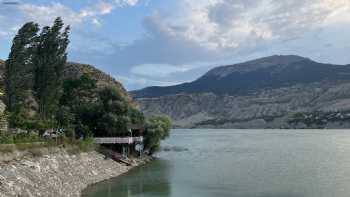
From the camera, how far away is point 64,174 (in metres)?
46.1

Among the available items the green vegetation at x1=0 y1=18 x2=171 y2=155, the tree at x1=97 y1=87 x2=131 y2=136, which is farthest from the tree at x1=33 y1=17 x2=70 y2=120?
the tree at x1=97 y1=87 x2=131 y2=136

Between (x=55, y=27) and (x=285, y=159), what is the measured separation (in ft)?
145

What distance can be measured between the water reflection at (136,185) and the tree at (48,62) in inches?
679

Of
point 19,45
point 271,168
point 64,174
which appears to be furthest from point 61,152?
point 271,168

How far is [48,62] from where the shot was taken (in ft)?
228

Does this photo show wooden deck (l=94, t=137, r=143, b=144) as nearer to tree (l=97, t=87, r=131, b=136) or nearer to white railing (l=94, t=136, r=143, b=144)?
white railing (l=94, t=136, r=143, b=144)

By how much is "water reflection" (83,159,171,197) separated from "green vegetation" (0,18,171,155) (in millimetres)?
6866

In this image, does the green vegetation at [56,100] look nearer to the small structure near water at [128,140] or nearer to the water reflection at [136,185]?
the small structure near water at [128,140]

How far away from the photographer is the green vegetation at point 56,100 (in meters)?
61.2

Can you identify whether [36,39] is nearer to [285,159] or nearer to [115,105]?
[115,105]

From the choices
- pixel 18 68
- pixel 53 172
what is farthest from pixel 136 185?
pixel 18 68

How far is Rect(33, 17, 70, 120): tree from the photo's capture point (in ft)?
227

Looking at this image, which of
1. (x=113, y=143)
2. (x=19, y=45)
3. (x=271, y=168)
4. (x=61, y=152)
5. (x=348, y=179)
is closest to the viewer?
(x=61, y=152)

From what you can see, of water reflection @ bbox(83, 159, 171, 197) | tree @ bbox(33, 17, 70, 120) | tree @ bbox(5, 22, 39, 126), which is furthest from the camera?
tree @ bbox(33, 17, 70, 120)
